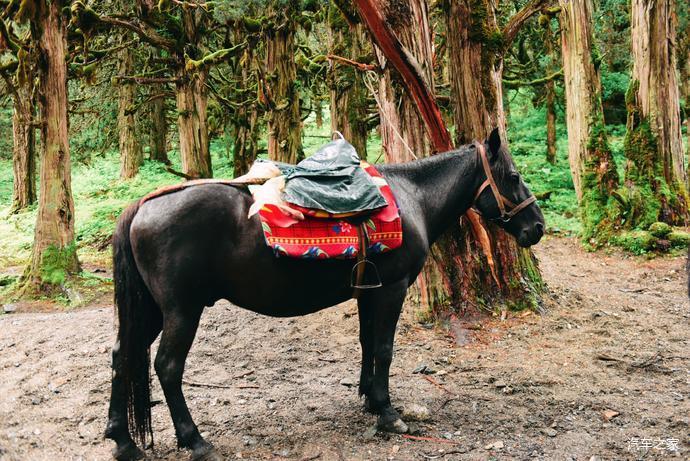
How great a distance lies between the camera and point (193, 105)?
11992mm

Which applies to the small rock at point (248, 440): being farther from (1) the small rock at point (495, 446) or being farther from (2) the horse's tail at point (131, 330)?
(1) the small rock at point (495, 446)

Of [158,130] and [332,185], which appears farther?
[158,130]

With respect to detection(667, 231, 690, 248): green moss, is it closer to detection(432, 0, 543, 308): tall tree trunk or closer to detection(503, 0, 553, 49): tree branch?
detection(432, 0, 543, 308): tall tree trunk

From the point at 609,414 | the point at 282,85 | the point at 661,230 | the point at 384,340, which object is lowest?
the point at 609,414

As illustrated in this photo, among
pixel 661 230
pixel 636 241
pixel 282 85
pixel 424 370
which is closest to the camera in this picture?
pixel 424 370

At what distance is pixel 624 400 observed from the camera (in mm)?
4504

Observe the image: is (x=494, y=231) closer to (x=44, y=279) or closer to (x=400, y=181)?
(x=400, y=181)

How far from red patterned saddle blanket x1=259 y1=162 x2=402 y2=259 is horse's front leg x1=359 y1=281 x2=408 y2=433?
0.37m

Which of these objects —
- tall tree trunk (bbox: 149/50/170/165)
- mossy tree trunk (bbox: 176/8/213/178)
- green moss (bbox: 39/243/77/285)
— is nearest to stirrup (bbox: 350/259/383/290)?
green moss (bbox: 39/243/77/285)

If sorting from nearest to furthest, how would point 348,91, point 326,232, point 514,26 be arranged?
point 326,232, point 514,26, point 348,91

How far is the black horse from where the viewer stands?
3.56m

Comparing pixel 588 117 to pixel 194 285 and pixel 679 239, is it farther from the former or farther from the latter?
pixel 194 285

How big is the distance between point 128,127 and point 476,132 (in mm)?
15180

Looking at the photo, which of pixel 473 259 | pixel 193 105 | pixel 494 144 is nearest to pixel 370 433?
pixel 494 144
